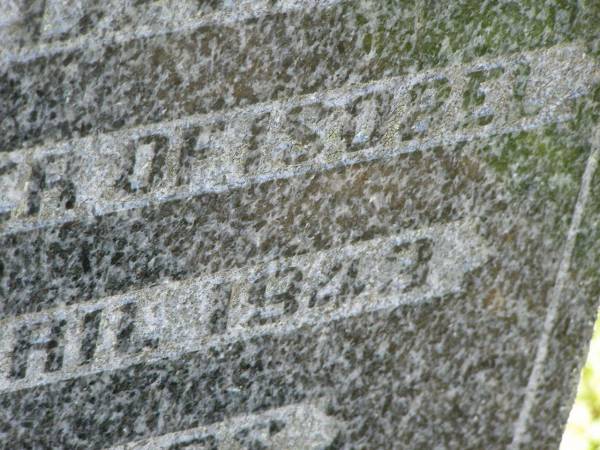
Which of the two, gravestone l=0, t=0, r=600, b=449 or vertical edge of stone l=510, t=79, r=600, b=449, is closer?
gravestone l=0, t=0, r=600, b=449

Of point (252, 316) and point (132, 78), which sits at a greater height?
point (132, 78)

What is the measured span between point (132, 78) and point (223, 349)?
456 millimetres

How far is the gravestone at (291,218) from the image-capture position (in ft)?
3.74

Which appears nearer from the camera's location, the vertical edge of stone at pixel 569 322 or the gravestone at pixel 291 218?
the gravestone at pixel 291 218

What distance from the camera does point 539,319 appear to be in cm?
145

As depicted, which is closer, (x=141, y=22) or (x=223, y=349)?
(x=141, y=22)

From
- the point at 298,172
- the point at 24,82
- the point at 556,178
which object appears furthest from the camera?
the point at 556,178

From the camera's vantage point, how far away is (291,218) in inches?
50.1

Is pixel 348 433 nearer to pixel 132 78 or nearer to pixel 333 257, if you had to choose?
pixel 333 257

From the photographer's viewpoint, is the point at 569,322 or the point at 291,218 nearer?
the point at 291,218

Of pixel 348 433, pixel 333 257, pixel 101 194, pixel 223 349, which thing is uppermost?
pixel 101 194

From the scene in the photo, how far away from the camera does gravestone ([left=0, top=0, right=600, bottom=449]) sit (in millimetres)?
1141

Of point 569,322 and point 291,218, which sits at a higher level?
point 291,218

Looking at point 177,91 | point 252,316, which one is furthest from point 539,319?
point 177,91
